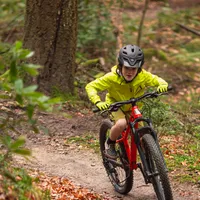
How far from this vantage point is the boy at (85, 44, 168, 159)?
20.3ft

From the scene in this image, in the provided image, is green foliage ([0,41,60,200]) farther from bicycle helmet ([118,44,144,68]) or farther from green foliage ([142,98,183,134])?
green foliage ([142,98,183,134])

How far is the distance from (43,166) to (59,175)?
1.46ft

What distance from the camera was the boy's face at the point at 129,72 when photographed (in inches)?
246

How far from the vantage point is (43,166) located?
758 centimetres

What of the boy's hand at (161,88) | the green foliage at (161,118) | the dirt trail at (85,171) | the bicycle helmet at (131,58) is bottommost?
the dirt trail at (85,171)

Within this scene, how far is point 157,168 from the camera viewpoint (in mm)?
5602

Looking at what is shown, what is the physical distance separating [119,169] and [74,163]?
1014mm

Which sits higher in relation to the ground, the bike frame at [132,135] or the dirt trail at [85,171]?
the bike frame at [132,135]

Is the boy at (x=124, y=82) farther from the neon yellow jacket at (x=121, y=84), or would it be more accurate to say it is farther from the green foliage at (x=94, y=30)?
the green foliage at (x=94, y=30)

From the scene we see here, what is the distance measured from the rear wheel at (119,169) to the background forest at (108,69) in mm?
736

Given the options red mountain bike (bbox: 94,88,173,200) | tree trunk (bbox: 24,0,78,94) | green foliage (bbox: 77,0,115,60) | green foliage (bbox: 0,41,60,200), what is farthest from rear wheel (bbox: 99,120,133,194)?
green foliage (bbox: 77,0,115,60)

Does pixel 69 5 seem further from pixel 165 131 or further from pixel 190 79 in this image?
pixel 190 79

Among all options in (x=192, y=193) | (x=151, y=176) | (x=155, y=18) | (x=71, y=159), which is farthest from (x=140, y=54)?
(x=155, y=18)

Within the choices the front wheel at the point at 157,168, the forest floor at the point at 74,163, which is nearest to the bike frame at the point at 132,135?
the front wheel at the point at 157,168
